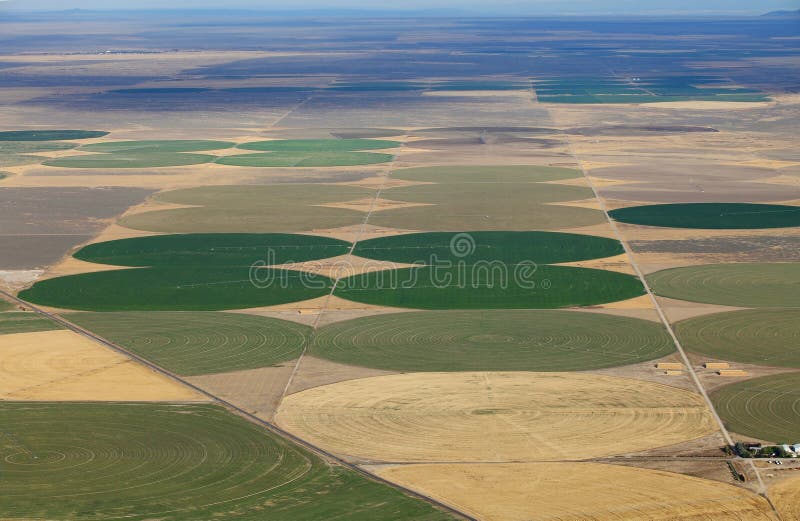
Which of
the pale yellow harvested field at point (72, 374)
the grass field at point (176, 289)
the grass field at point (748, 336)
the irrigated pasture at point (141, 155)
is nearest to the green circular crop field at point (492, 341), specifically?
the grass field at point (748, 336)

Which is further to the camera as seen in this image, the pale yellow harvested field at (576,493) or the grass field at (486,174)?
the grass field at (486,174)

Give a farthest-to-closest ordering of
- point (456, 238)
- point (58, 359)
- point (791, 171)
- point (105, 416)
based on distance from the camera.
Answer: point (791, 171) < point (456, 238) < point (58, 359) < point (105, 416)

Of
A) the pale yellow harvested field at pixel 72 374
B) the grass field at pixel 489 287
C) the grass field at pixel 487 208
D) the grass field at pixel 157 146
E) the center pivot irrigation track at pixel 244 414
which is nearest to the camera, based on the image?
the center pivot irrigation track at pixel 244 414

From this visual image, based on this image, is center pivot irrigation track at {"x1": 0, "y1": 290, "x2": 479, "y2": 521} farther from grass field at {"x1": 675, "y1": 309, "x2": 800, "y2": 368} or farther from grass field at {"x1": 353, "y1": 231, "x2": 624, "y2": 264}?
grass field at {"x1": 353, "y1": 231, "x2": 624, "y2": 264}

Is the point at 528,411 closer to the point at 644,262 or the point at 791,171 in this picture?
the point at 644,262

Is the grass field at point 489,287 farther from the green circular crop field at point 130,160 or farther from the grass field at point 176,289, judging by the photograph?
the green circular crop field at point 130,160

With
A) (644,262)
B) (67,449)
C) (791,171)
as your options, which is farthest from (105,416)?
(791,171)

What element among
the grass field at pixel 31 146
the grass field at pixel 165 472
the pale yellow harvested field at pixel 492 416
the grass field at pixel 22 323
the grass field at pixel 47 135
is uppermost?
the grass field at pixel 47 135
